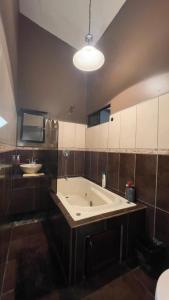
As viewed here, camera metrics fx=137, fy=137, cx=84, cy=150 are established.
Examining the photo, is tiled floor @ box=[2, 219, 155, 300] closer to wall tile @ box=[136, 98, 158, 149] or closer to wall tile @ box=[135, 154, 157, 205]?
wall tile @ box=[135, 154, 157, 205]

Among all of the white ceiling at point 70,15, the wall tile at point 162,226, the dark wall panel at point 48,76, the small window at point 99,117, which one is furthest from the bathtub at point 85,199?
the white ceiling at point 70,15

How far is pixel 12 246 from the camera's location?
165 cm

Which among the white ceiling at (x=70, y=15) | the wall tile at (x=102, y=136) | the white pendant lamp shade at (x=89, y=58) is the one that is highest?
the white ceiling at (x=70, y=15)

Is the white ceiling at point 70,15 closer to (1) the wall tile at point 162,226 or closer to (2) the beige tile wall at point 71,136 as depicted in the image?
(2) the beige tile wall at point 71,136

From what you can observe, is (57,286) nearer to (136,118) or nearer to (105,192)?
(105,192)

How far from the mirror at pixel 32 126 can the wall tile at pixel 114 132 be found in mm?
1325

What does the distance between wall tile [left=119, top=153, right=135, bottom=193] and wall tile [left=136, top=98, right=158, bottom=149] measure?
213mm

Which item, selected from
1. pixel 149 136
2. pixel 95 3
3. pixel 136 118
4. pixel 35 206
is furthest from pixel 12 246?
pixel 95 3

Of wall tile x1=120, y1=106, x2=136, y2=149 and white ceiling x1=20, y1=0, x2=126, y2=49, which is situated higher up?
white ceiling x1=20, y1=0, x2=126, y2=49

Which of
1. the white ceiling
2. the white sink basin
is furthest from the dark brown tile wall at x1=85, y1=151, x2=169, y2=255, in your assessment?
the white ceiling

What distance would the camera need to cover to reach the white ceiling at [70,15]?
2.04 meters

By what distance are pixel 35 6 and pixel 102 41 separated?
1210 mm

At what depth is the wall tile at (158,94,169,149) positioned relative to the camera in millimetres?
1347

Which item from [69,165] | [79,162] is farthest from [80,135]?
[69,165]
